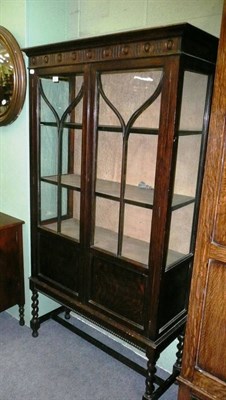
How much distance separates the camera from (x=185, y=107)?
1.57m

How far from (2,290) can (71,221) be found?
2.59ft

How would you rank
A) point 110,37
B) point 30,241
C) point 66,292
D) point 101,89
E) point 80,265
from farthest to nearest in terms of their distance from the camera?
point 30,241
point 66,292
point 80,265
point 101,89
point 110,37

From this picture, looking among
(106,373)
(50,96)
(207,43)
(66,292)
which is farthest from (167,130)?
(106,373)

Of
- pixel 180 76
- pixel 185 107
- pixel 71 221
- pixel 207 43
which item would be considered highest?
Answer: pixel 207 43

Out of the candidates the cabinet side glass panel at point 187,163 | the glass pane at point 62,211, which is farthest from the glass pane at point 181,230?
the glass pane at point 62,211

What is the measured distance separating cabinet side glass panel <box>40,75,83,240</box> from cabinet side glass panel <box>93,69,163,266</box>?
200mm

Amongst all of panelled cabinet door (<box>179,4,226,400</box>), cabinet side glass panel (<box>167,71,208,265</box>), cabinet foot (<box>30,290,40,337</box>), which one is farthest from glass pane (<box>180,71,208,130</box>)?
cabinet foot (<box>30,290,40,337</box>)

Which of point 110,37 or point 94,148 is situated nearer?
point 110,37

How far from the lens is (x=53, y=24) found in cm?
228

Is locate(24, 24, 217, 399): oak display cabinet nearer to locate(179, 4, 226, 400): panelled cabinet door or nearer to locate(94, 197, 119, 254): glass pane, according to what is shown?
locate(94, 197, 119, 254): glass pane

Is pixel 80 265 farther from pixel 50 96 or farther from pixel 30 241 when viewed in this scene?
pixel 50 96

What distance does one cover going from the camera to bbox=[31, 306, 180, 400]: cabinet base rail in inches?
76.3

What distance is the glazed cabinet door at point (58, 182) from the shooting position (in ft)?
6.61

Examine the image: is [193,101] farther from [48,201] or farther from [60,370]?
[60,370]
